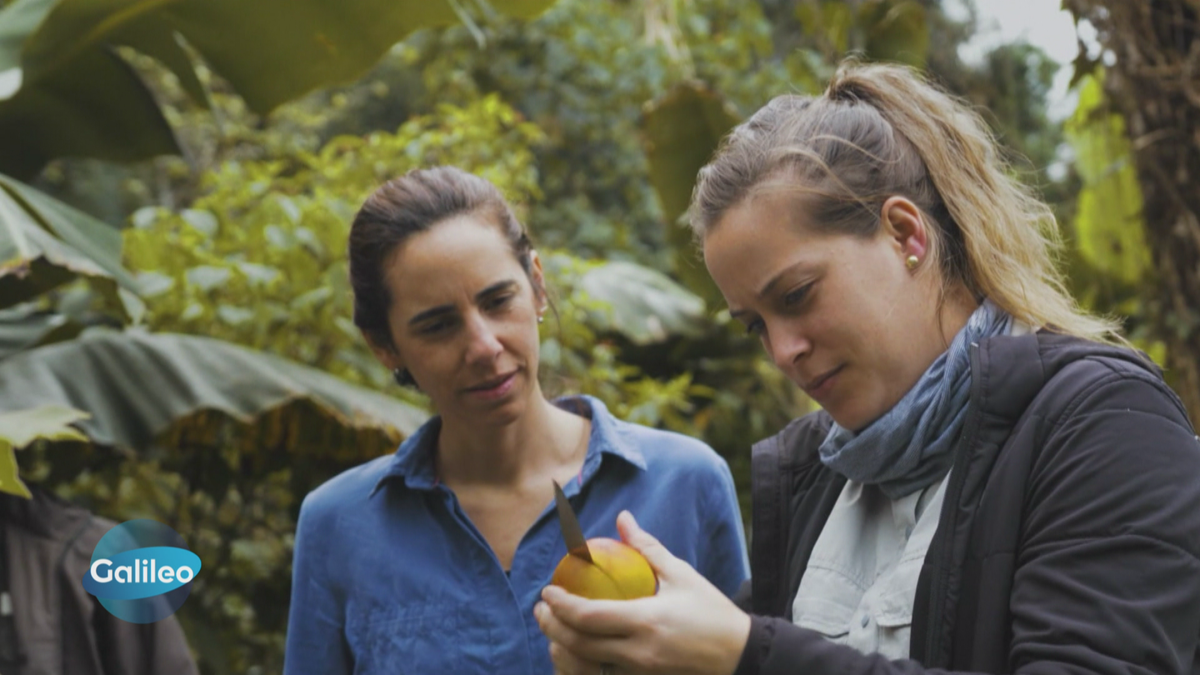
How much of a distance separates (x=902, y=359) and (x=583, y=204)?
21.4 feet

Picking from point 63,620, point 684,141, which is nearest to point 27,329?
point 63,620

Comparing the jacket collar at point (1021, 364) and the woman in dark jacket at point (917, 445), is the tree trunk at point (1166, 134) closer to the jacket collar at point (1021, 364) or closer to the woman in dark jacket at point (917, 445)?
the woman in dark jacket at point (917, 445)

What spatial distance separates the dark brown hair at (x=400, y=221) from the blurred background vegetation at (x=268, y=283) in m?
0.39

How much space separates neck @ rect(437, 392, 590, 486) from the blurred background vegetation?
41 centimetres

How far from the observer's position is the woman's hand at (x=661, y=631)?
1312mm

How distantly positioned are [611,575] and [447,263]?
1208mm

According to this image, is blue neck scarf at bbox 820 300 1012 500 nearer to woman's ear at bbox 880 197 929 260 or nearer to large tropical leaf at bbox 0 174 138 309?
woman's ear at bbox 880 197 929 260

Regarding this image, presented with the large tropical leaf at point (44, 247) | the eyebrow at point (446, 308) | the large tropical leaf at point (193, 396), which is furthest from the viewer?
the large tropical leaf at point (193, 396)

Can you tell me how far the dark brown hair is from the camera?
8.50 ft

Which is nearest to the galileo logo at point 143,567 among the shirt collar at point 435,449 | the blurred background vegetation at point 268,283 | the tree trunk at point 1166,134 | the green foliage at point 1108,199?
the blurred background vegetation at point 268,283

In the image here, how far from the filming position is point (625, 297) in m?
5.43

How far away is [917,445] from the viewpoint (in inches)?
60.5

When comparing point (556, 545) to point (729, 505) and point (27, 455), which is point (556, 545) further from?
point (27, 455)

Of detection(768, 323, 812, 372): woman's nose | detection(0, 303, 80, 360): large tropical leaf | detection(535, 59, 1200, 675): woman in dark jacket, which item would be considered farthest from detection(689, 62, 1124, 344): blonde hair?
detection(0, 303, 80, 360): large tropical leaf
